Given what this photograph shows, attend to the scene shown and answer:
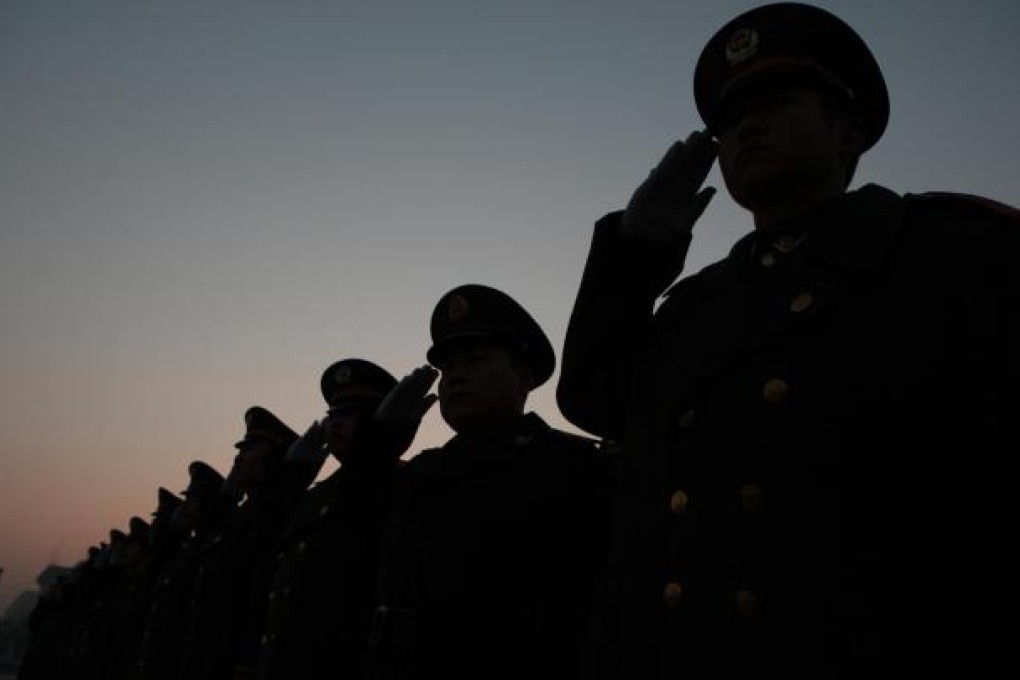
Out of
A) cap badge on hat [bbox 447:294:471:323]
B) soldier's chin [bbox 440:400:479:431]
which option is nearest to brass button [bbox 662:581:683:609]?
soldier's chin [bbox 440:400:479:431]

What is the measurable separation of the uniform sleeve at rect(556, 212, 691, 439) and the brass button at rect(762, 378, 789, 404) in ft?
2.19

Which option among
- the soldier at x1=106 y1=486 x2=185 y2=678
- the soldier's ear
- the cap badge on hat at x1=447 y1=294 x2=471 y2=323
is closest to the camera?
the soldier's ear

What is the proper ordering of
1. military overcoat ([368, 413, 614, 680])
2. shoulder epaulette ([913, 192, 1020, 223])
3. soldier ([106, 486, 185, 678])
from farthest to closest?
soldier ([106, 486, 185, 678]) < military overcoat ([368, 413, 614, 680]) < shoulder epaulette ([913, 192, 1020, 223])

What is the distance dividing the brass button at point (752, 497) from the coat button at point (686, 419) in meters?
0.29

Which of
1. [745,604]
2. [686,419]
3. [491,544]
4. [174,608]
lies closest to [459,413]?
[491,544]

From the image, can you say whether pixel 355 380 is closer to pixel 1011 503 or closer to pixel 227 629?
pixel 227 629

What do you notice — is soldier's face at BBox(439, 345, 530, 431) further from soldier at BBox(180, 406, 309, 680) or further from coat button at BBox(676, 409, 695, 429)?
soldier at BBox(180, 406, 309, 680)

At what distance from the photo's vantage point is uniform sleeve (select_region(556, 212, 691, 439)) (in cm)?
248

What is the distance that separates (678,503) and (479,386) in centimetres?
255

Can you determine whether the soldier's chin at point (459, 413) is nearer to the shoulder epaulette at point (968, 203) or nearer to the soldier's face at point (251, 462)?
the shoulder epaulette at point (968, 203)

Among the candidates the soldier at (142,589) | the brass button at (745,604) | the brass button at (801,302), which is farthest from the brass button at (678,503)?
the soldier at (142,589)

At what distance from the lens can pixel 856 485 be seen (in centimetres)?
170

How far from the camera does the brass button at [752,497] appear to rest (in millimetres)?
1776

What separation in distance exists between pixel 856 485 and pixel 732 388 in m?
0.40
